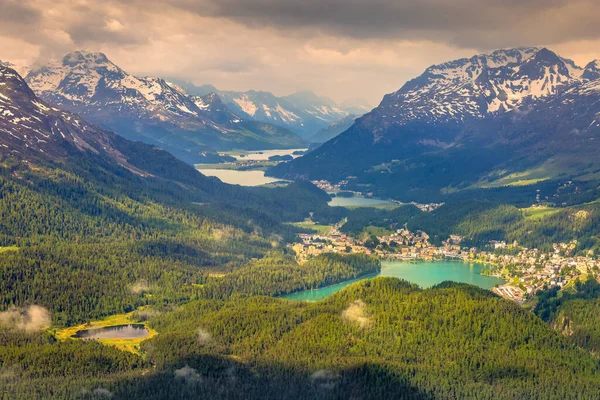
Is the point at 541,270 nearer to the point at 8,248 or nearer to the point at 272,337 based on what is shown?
the point at 272,337

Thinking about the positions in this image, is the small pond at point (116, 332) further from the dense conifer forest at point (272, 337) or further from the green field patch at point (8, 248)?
the green field patch at point (8, 248)

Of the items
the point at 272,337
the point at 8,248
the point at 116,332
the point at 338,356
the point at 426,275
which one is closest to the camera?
the point at 338,356

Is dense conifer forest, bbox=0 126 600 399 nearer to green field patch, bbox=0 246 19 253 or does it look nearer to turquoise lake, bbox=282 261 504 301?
green field patch, bbox=0 246 19 253

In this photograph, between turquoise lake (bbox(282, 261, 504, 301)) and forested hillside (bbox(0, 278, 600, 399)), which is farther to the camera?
turquoise lake (bbox(282, 261, 504, 301))

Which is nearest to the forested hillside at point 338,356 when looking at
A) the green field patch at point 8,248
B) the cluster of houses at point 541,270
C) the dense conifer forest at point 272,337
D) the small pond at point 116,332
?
the dense conifer forest at point 272,337

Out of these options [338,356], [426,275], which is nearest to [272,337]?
[338,356]

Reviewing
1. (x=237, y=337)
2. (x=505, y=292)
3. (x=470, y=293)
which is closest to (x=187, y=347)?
(x=237, y=337)

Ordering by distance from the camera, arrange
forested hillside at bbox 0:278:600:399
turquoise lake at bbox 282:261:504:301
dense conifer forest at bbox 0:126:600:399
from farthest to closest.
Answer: turquoise lake at bbox 282:261:504:301
dense conifer forest at bbox 0:126:600:399
forested hillside at bbox 0:278:600:399

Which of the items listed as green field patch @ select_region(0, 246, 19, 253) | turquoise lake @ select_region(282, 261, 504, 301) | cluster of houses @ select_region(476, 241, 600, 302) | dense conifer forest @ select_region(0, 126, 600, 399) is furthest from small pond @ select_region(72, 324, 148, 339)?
cluster of houses @ select_region(476, 241, 600, 302)

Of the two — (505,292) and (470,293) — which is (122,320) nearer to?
(470,293)

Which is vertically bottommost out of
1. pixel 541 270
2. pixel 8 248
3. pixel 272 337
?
pixel 272 337
